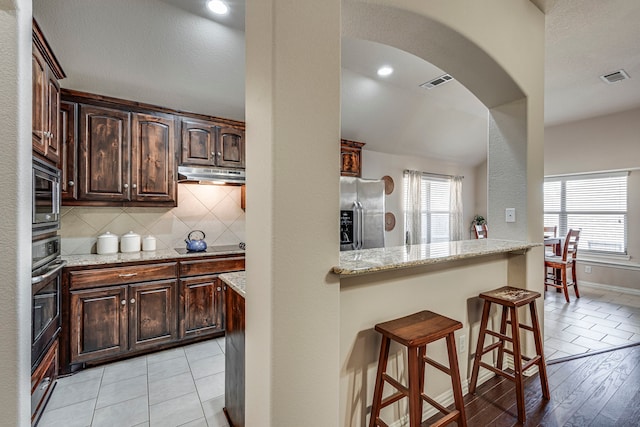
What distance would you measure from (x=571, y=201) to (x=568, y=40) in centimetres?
375

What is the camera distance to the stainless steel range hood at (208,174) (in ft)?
10.3

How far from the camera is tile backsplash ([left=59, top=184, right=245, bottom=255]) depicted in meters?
3.01

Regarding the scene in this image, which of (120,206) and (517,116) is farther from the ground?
(517,116)

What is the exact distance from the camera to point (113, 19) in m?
2.30

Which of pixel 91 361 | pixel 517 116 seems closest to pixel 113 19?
pixel 91 361

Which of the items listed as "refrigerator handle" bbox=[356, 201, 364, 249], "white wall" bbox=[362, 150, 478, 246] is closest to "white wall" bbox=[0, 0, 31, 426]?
"refrigerator handle" bbox=[356, 201, 364, 249]

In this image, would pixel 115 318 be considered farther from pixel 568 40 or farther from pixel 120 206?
pixel 568 40

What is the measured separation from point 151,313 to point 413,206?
461 centimetres

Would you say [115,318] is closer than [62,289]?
No

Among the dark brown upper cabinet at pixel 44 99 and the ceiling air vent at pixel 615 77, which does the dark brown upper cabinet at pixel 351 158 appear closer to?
the ceiling air vent at pixel 615 77

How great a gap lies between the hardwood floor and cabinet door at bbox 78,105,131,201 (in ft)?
11.0

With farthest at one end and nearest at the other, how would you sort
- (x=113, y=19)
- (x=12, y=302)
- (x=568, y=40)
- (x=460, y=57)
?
(x=568, y=40)
(x=113, y=19)
(x=460, y=57)
(x=12, y=302)

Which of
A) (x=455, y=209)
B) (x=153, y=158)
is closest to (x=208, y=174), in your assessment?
(x=153, y=158)

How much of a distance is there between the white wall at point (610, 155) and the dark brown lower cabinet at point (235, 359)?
20.4 feet
